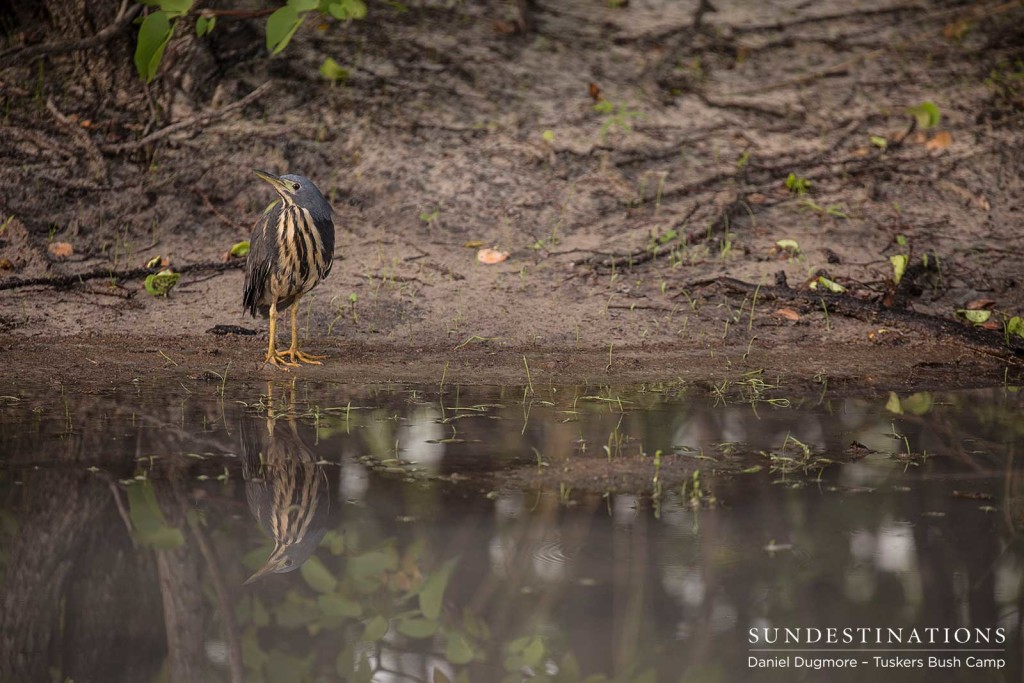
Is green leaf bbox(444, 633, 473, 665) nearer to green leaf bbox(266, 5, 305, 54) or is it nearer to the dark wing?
the dark wing

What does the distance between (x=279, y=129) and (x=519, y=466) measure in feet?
18.0

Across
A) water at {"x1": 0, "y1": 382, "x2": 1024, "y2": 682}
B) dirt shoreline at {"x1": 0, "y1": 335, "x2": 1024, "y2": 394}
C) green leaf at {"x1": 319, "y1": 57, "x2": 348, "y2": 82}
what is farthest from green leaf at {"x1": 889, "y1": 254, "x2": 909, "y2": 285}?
green leaf at {"x1": 319, "y1": 57, "x2": 348, "y2": 82}

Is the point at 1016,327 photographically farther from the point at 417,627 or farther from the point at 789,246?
the point at 417,627

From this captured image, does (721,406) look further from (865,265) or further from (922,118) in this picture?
(922,118)

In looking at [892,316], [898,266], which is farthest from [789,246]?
[892,316]

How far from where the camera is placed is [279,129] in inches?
347

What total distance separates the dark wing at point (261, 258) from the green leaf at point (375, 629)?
351 centimetres

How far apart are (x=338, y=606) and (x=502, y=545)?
0.58 meters

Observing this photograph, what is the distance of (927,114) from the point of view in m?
8.66

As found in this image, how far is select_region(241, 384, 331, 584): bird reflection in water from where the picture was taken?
10.8 ft

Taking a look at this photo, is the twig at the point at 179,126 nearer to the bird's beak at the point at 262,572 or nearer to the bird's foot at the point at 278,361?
the bird's foot at the point at 278,361

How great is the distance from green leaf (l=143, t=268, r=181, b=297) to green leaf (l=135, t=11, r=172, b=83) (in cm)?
133

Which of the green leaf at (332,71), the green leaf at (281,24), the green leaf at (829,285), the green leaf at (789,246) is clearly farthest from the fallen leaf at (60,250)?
the green leaf at (829,285)

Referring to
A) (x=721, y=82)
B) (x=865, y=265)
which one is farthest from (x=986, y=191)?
(x=721, y=82)
